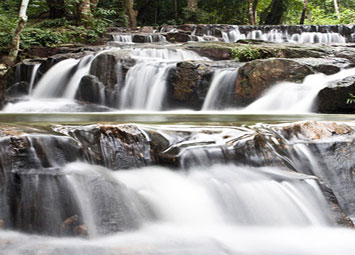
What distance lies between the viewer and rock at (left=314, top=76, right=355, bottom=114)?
287 inches

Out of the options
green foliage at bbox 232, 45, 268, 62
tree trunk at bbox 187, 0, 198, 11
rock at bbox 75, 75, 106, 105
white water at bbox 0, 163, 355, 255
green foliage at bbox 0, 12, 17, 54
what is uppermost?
tree trunk at bbox 187, 0, 198, 11

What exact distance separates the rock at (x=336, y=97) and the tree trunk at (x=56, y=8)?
11704 mm

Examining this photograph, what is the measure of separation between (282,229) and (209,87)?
5606 millimetres

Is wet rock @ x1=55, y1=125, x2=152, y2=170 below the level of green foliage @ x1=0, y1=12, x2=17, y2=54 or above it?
below

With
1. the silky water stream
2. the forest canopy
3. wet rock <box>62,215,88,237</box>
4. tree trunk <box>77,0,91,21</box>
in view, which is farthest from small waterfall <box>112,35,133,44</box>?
wet rock <box>62,215,88,237</box>

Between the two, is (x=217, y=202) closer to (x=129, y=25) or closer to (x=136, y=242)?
(x=136, y=242)

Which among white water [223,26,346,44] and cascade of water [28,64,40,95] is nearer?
cascade of water [28,64,40,95]

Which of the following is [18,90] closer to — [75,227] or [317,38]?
[75,227]

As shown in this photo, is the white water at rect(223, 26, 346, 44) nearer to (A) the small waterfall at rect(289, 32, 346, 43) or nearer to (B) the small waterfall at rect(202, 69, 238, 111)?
(A) the small waterfall at rect(289, 32, 346, 43)

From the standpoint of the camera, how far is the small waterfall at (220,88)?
8477 mm

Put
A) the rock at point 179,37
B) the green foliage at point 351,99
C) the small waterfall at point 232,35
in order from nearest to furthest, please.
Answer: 1. the green foliage at point 351,99
2. the rock at point 179,37
3. the small waterfall at point 232,35

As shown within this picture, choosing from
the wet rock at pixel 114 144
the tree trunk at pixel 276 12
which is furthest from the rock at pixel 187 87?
the tree trunk at pixel 276 12

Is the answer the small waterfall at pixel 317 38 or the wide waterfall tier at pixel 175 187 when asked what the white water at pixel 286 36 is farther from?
the wide waterfall tier at pixel 175 187

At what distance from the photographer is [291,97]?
8008mm
